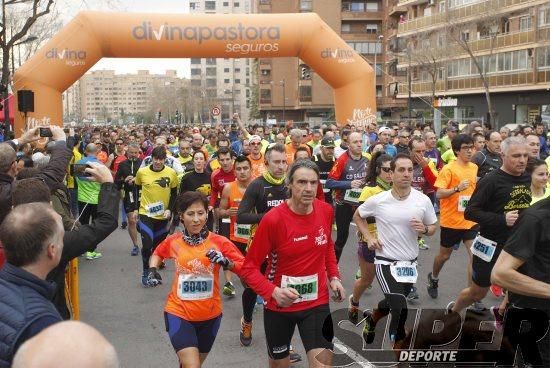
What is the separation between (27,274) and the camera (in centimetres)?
235

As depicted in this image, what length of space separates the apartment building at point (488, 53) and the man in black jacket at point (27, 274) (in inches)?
1365

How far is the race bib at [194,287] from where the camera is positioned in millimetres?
4312

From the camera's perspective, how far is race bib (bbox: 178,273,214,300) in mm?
4312

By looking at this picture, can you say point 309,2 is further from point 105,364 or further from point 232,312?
point 105,364

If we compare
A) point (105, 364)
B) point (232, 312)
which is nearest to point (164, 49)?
point (232, 312)

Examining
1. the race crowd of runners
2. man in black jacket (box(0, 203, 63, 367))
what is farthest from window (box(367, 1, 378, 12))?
man in black jacket (box(0, 203, 63, 367))

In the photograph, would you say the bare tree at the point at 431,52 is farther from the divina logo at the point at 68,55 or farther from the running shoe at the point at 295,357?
the running shoe at the point at 295,357

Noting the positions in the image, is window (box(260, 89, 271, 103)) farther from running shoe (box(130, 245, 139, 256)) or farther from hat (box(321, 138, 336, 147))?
running shoe (box(130, 245, 139, 256))

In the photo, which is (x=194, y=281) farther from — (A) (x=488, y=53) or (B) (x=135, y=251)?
(A) (x=488, y=53)

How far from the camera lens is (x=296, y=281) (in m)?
4.08

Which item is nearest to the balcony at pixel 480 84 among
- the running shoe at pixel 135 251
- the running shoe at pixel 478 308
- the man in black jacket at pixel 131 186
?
the man in black jacket at pixel 131 186

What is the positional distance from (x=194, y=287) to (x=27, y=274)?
2.07 meters

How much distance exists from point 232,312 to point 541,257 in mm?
4097

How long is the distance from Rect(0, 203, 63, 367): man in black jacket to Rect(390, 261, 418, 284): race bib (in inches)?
129
